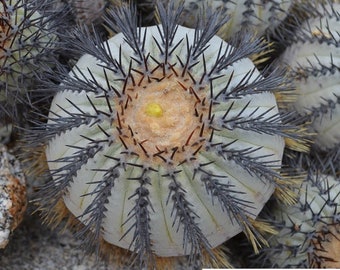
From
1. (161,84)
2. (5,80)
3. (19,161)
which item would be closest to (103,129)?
(161,84)

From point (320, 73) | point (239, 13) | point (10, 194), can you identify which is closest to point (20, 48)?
point (10, 194)

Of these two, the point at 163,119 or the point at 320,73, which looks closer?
the point at 163,119

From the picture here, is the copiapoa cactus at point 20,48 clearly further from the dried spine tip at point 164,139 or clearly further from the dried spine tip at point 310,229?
the dried spine tip at point 310,229

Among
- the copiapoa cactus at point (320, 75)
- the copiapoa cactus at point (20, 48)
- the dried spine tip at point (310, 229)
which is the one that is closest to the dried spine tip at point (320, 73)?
the copiapoa cactus at point (320, 75)

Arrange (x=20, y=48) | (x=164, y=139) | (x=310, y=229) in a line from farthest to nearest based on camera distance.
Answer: (x=310, y=229) → (x=20, y=48) → (x=164, y=139)

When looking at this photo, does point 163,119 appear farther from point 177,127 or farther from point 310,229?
point 310,229

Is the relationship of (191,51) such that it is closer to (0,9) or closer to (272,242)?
(0,9)

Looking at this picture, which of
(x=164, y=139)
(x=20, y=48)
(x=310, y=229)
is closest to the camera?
(x=164, y=139)
